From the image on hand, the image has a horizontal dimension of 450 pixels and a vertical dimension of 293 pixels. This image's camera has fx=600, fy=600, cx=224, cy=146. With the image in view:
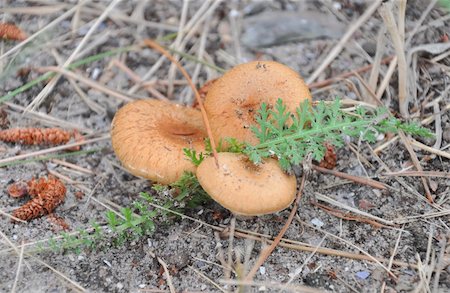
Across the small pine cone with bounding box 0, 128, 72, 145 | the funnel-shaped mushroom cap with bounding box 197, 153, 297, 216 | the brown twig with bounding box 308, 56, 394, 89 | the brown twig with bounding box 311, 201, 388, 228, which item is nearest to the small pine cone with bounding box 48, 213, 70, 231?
the small pine cone with bounding box 0, 128, 72, 145

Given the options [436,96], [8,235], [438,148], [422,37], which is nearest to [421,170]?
[438,148]

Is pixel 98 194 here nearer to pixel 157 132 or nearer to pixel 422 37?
pixel 157 132

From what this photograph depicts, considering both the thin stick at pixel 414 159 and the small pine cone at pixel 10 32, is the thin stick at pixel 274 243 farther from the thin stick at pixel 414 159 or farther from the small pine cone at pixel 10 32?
the small pine cone at pixel 10 32

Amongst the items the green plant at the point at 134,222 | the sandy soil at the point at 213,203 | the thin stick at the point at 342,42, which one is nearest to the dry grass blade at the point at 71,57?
the sandy soil at the point at 213,203

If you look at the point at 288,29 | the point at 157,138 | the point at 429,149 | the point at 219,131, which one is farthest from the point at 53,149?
the point at 429,149

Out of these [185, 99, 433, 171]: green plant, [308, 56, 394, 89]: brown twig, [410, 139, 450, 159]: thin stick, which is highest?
[185, 99, 433, 171]: green plant

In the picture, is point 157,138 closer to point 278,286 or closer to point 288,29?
point 278,286

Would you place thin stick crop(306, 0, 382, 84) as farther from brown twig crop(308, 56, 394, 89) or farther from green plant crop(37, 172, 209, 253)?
green plant crop(37, 172, 209, 253)
